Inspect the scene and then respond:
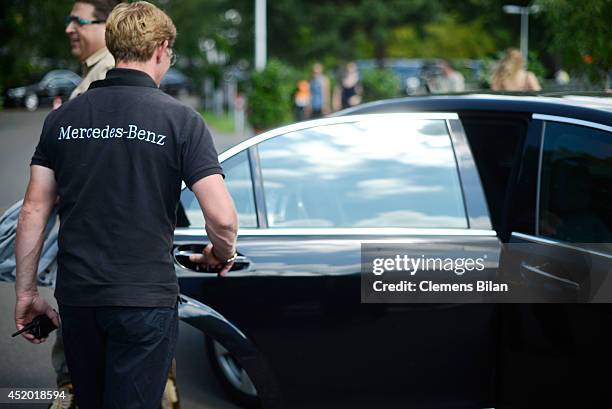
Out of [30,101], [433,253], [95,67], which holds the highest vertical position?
[95,67]

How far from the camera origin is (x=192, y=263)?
3.63 meters

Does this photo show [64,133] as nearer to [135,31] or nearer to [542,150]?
[135,31]

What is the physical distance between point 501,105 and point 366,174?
2.11 feet

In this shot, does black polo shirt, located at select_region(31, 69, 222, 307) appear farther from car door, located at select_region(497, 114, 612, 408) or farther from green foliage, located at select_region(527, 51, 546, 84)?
green foliage, located at select_region(527, 51, 546, 84)

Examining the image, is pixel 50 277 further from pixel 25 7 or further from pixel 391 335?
pixel 25 7

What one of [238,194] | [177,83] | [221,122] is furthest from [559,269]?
[177,83]

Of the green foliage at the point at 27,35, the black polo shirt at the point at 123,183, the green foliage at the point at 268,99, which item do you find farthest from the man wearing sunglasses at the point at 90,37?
the green foliage at the point at 27,35

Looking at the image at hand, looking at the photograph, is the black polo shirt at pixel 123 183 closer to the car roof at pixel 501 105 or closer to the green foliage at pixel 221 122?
the car roof at pixel 501 105

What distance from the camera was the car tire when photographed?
124ft

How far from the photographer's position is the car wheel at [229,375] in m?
4.58

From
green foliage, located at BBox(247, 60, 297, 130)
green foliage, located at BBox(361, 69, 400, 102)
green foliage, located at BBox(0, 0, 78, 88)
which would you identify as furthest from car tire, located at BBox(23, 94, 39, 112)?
green foliage, located at BBox(247, 60, 297, 130)

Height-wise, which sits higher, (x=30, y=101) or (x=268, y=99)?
(x=268, y=99)

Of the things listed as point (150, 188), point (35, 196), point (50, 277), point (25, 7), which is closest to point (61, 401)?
point (50, 277)

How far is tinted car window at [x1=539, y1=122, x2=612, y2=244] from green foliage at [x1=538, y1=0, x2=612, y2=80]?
4463mm
